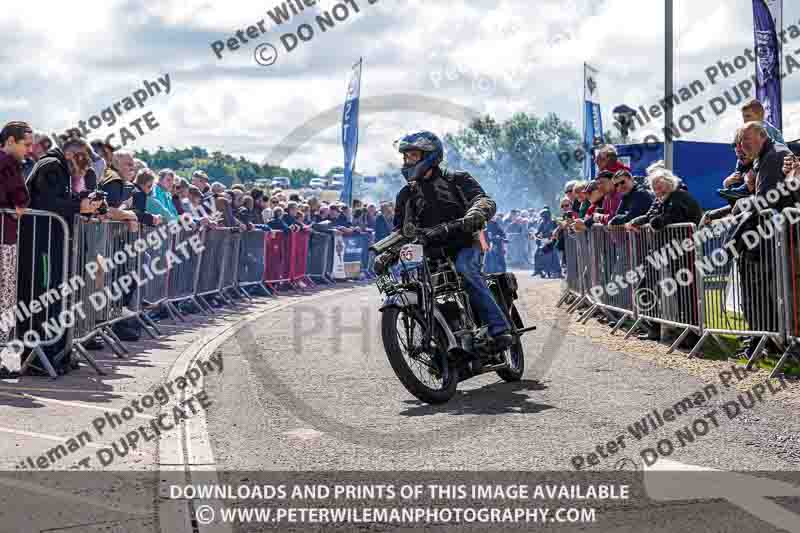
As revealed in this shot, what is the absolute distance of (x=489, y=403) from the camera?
25.6 feet

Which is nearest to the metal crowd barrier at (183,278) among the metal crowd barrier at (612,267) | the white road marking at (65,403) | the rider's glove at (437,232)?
the metal crowd barrier at (612,267)

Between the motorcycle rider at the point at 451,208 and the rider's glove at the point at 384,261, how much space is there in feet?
1.09

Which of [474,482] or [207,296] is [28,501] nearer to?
[474,482]

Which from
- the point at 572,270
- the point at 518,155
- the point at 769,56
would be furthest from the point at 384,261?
the point at 518,155

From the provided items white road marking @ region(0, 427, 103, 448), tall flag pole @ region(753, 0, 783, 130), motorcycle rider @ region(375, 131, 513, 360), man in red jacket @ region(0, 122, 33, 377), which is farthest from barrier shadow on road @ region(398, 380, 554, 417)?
tall flag pole @ region(753, 0, 783, 130)

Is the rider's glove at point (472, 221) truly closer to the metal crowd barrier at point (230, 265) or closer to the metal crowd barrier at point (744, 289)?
the metal crowd barrier at point (744, 289)

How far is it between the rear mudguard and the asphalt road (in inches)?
16.8

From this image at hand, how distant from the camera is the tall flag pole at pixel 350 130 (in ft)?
97.9

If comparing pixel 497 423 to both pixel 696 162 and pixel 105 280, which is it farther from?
pixel 696 162

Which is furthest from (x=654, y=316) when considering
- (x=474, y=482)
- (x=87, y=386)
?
(x=474, y=482)

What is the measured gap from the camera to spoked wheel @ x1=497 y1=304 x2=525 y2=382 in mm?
8898

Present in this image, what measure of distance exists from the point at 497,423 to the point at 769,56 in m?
12.7

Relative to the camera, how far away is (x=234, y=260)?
1838cm

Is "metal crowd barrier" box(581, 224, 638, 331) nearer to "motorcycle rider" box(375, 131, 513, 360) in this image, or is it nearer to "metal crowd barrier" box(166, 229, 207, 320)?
"motorcycle rider" box(375, 131, 513, 360)
